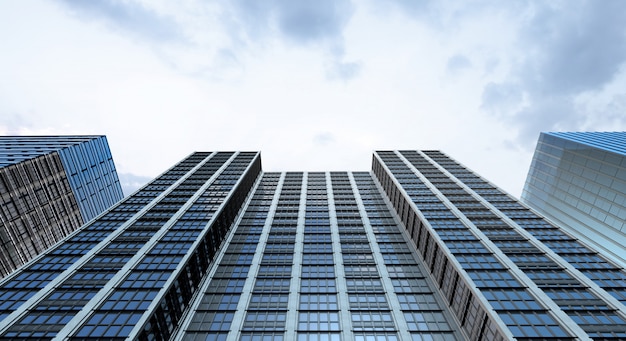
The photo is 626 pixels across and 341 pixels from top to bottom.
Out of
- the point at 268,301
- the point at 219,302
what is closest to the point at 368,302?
the point at 268,301

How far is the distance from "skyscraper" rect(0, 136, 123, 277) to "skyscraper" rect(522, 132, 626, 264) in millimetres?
114413

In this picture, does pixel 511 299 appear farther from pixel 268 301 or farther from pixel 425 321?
pixel 268 301

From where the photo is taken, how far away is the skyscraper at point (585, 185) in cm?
4931

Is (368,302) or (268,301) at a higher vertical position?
(368,302)

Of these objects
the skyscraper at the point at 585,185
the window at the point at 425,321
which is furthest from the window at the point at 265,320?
the skyscraper at the point at 585,185

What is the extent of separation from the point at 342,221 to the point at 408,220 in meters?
12.8

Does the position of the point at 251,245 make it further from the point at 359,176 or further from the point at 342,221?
the point at 359,176

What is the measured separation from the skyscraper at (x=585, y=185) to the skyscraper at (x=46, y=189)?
375 ft

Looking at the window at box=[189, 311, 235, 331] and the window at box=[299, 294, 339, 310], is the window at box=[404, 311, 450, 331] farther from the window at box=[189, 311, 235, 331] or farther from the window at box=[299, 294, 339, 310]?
the window at box=[189, 311, 235, 331]

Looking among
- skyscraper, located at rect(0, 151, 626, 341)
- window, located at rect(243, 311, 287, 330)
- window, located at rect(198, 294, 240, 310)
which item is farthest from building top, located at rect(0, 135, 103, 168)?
window, located at rect(243, 311, 287, 330)

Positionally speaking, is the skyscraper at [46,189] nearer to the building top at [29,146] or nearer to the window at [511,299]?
the building top at [29,146]

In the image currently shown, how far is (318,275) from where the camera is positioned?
151ft

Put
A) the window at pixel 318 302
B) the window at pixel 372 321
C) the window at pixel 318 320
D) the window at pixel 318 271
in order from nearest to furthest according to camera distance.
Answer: the window at pixel 372 321 → the window at pixel 318 320 → the window at pixel 318 302 → the window at pixel 318 271

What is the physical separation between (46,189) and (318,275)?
7744 cm
